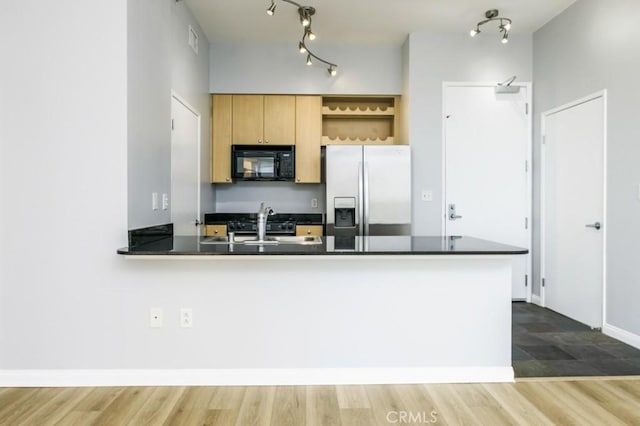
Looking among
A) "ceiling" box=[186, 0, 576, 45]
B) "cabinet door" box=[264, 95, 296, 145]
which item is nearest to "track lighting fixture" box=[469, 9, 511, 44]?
"ceiling" box=[186, 0, 576, 45]

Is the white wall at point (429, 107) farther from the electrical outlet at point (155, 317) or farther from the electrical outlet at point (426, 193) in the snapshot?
the electrical outlet at point (155, 317)

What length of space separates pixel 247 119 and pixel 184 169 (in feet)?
4.10

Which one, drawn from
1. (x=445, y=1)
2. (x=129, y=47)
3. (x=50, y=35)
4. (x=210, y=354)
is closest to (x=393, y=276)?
(x=210, y=354)

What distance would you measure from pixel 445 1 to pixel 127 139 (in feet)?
9.52

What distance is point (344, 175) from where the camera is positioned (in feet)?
13.5

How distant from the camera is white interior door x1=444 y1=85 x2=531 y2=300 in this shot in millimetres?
4250

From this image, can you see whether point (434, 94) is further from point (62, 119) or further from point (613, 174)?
point (62, 119)

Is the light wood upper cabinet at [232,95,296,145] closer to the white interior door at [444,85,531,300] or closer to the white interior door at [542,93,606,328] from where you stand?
the white interior door at [444,85,531,300]

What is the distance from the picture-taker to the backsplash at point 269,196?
194 inches

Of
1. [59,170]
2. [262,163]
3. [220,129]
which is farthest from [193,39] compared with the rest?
[59,170]

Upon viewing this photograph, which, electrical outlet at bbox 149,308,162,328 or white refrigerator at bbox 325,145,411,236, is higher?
white refrigerator at bbox 325,145,411,236

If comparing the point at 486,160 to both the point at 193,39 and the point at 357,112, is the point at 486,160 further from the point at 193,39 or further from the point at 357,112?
the point at 193,39

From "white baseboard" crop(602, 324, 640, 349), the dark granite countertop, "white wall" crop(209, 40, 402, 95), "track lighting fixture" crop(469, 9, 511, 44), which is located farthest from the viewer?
"white wall" crop(209, 40, 402, 95)

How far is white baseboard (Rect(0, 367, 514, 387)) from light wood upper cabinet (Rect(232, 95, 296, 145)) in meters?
2.82
